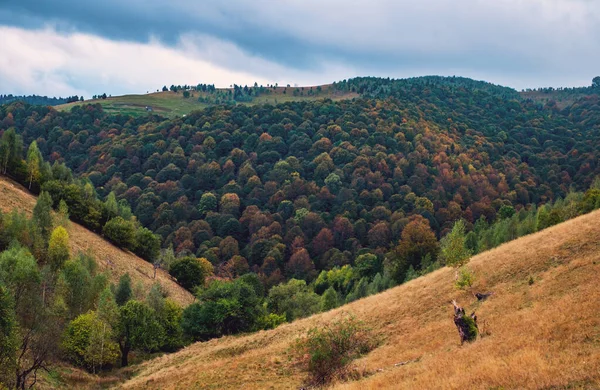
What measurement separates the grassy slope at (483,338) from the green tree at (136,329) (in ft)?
13.7

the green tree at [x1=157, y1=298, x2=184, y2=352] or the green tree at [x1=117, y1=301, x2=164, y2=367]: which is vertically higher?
the green tree at [x1=117, y1=301, x2=164, y2=367]

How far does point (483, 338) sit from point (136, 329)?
41.0 meters

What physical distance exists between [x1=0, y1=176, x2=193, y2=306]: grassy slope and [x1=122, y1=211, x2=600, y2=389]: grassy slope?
3014 centimetres

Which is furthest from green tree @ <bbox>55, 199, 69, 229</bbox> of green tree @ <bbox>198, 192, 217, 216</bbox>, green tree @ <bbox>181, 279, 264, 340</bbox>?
green tree @ <bbox>198, 192, 217, 216</bbox>

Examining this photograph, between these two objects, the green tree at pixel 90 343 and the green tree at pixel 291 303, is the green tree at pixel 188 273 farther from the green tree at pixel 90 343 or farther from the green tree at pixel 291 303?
the green tree at pixel 90 343

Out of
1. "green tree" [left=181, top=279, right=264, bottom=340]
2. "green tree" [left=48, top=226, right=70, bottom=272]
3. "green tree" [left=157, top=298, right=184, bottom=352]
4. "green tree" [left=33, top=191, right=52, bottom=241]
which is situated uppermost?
"green tree" [left=33, top=191, right=52, bottom=241]

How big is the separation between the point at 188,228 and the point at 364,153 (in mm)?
86371

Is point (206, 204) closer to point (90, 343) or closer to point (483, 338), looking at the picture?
point (90, 343)

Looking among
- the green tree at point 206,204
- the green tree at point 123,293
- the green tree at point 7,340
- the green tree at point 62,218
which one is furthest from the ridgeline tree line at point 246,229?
the green tree at point 62,218

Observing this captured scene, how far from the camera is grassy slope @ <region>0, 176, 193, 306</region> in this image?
75000 mm

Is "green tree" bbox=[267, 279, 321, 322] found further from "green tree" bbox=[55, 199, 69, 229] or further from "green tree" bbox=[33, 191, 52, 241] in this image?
"green tree" bbox=[33, 191, 52, 241]

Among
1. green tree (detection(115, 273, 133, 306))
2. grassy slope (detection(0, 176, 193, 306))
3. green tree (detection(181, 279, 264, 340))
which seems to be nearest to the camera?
green tree (detection(181, 279, 264, 340))

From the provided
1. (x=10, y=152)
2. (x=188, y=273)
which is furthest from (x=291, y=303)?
(x=10, y=152)

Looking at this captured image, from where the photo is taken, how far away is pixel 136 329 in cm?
5278
